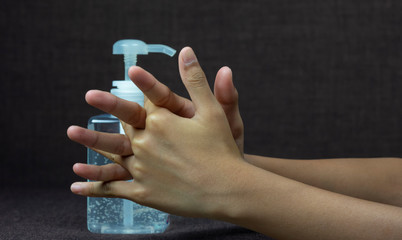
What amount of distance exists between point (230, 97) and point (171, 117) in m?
0.11

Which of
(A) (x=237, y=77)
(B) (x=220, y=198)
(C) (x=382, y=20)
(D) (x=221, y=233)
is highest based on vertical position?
(C) (x=382, y=20)

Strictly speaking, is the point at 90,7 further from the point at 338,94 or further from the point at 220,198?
the point at 220,198

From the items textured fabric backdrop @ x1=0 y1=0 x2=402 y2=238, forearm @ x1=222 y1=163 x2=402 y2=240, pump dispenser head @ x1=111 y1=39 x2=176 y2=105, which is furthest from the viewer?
textured fabric backdrop @ x1=0 y1=0 x2=402 y2=238

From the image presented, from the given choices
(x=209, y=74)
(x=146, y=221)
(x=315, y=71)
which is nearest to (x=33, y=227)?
(x=146, y=221)

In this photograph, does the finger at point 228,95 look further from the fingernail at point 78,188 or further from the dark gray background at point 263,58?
the dark gray background at point 263,58

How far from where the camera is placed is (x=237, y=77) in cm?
101

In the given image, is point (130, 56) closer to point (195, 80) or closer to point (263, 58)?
point (195, 80)

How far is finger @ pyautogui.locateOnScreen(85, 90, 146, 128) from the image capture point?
1.56 feet

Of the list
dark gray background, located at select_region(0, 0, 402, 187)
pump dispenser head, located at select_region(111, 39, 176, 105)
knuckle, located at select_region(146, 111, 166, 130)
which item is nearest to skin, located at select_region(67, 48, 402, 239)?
knuckle, located at select_region(146, 111, 166, 130)

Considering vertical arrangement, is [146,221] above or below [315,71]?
below

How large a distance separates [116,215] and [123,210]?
0.01 m

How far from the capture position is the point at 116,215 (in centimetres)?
69

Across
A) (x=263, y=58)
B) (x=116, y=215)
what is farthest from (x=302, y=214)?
(x=263, y=58)

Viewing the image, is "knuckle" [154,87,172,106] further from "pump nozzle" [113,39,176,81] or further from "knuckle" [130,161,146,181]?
"pump nozzle" [113,39,176,81]
